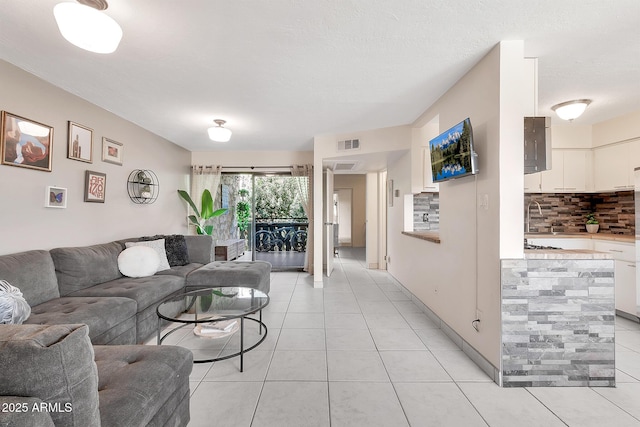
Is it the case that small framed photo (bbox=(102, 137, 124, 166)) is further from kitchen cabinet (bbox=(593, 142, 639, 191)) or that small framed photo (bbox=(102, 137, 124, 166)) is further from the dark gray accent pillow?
kitchen cabinet (bbox=(593, 142, 639, 191))

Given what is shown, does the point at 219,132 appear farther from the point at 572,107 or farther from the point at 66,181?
the point at 572,107

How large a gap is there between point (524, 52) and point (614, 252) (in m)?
2.72

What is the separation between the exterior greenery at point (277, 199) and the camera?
6.02m

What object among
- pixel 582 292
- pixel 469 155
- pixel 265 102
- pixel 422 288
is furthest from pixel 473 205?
pixel 265 102

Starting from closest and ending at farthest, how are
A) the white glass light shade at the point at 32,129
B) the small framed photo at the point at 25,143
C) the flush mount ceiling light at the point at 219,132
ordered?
1. the small framed photo at the point at 25,143
2. the white glass light shade at the point at 32,129
3. the flush mount ceiling light at the point at 219,132

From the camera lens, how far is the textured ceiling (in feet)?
5.47

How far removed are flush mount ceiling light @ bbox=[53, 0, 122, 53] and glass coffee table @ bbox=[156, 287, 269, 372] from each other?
71.2 inches

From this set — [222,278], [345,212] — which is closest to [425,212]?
[222,278]

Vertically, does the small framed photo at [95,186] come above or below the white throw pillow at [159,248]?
above

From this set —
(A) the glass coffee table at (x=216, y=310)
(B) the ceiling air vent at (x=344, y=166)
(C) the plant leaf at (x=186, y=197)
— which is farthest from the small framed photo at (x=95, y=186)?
(B) the ceiling air vent at (x=344, y=166)

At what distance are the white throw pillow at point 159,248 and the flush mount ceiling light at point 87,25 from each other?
94.6 inches

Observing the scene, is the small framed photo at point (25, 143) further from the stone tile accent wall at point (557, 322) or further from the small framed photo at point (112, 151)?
the stone tile accent wall at point (557, 322)

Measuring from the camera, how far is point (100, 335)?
6.63ft

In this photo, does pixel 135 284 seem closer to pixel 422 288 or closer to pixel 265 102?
pixel 265 102
